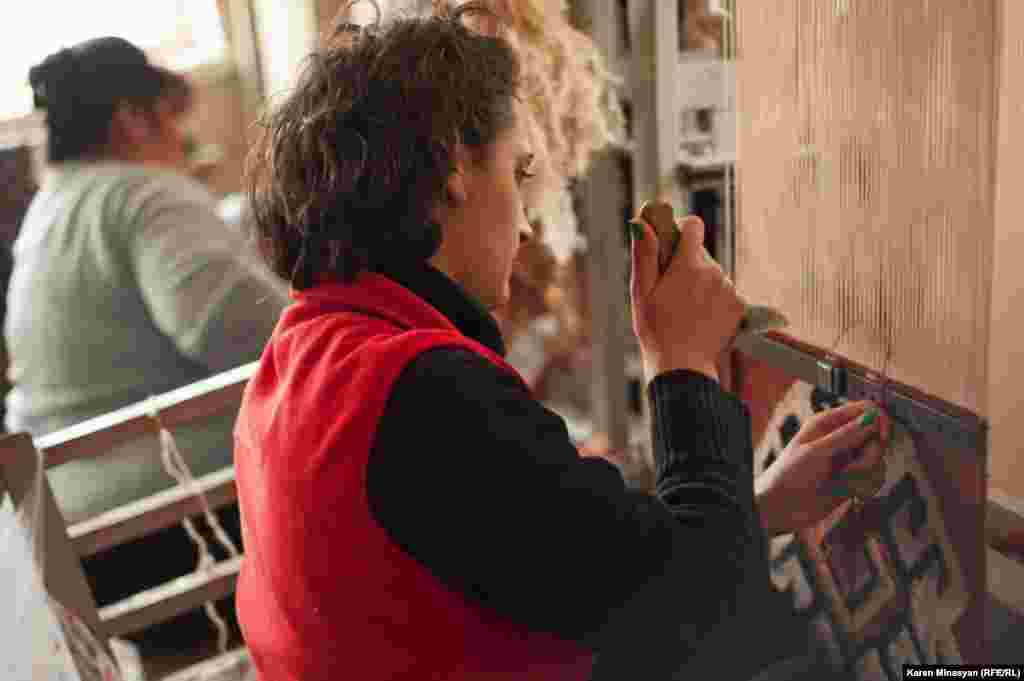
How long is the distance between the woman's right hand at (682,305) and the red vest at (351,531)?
0.40ft

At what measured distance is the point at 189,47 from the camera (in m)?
1.38

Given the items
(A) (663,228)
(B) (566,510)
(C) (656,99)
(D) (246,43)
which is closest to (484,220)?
(A) (663,228)

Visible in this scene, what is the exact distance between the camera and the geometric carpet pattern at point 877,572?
2.39ft

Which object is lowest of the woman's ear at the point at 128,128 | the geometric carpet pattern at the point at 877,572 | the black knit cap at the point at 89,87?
the geometric carpet pattern at the point at 877,572

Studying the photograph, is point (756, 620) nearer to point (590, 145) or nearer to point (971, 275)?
point (971, 275)

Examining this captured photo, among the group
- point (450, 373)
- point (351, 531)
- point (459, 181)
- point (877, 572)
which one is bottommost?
point (877, 572)

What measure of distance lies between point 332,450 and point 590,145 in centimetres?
80

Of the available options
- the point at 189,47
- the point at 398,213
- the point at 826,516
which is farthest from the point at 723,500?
the point at 189,47

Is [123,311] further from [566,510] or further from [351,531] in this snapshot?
[566,510]

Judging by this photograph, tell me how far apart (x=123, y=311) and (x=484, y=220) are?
88 cm

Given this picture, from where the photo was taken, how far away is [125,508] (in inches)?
53.6

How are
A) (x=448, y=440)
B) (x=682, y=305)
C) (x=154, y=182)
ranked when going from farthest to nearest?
(x=154, y=182) < (x=682, y=305) < (x=448, y=440)

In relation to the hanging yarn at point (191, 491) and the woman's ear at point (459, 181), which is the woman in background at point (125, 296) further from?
the woman's ear at point (459, 181)

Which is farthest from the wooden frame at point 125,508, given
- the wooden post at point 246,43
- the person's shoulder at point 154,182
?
the wooden post at point 246,43
